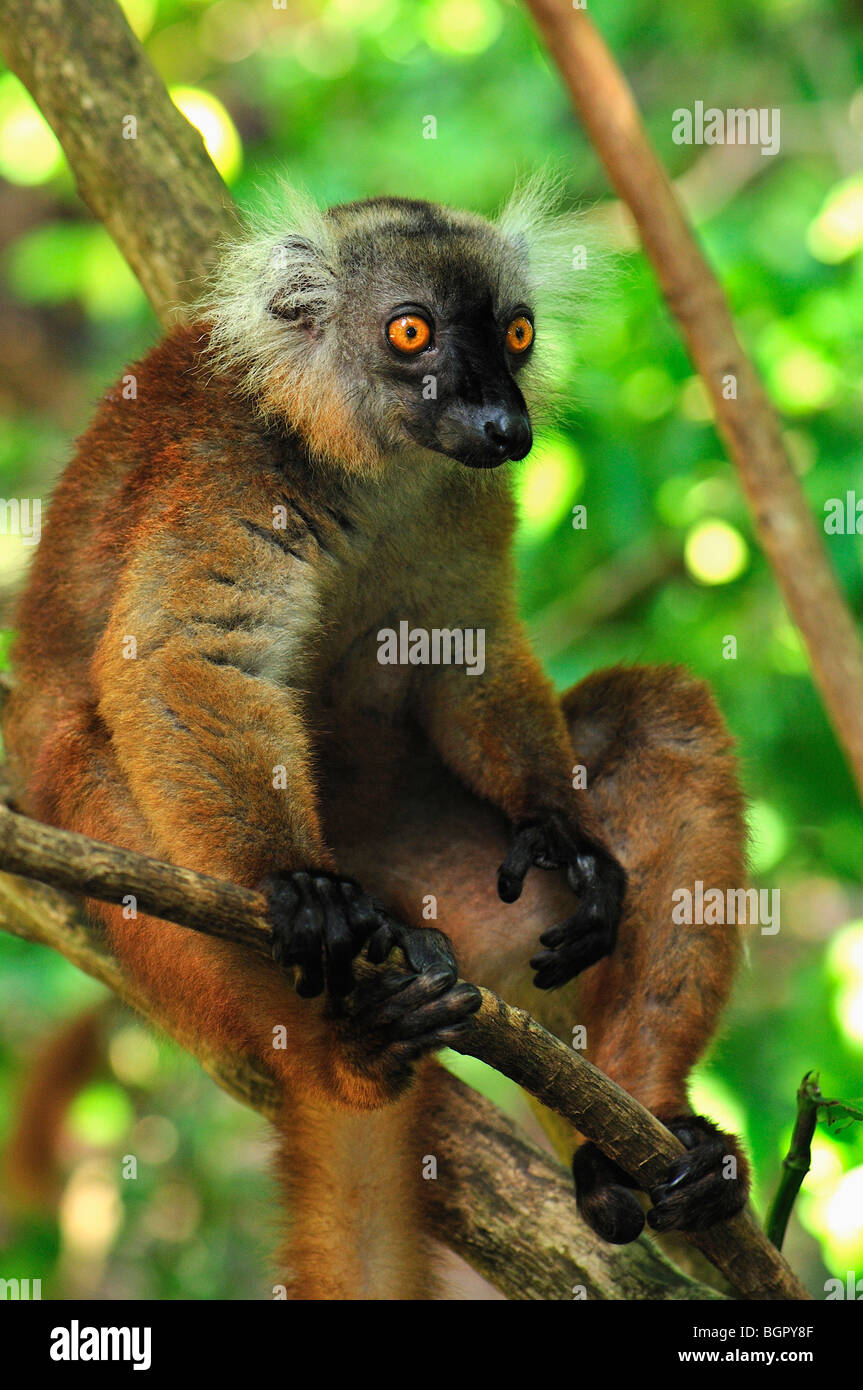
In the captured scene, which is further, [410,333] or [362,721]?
[362,721]

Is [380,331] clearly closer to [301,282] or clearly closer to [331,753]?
[301,282]

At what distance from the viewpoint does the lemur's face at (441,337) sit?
4332 mm

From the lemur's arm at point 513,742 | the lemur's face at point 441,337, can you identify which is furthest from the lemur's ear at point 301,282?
the lemur's arm at point 513,742

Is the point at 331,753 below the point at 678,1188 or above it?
above

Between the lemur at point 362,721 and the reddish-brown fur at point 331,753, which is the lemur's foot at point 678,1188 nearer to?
the lemur at point 362,721

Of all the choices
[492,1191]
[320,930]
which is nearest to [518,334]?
[320,930]

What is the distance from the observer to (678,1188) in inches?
154

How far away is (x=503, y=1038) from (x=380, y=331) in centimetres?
257

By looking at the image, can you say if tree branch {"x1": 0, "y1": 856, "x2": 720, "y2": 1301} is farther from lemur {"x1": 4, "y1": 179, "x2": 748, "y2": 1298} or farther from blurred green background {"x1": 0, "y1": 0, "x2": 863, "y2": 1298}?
blurred green background {"x1": 0, "y1": 0, "x2": 863, "y2": 1298}

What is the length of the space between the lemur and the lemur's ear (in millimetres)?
12

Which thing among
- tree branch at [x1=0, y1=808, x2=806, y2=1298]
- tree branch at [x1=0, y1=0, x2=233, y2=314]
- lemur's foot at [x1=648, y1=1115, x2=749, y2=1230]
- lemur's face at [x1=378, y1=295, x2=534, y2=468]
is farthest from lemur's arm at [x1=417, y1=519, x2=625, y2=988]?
tree branch at [x1=0, y1=0, x2=233, y2=314]

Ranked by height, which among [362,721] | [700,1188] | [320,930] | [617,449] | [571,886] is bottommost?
[700,1188]

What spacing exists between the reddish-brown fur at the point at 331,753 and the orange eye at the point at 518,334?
19.9 inches

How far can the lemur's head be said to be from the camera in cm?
443
